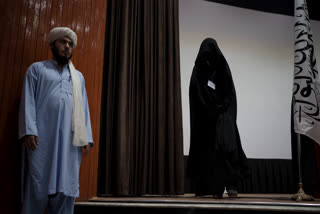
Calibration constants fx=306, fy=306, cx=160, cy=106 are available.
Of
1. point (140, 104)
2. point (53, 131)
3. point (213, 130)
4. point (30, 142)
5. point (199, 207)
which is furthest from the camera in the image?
point (140, 104)

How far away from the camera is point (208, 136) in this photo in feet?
9.91

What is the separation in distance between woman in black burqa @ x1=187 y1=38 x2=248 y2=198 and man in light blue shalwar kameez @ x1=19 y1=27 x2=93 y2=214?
1.24 metres

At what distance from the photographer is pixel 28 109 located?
1.93 metres

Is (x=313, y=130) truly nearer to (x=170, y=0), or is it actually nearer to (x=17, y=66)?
(x=17, y=66)

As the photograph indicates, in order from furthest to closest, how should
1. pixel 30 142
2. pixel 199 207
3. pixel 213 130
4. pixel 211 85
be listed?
pixel 211 85
pixel 213 130
pixel 199 207
pixel 30 142

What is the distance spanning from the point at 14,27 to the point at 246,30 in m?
4.42

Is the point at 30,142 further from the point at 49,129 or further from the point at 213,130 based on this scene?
the point at 213,130

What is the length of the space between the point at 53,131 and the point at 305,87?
7.87ft

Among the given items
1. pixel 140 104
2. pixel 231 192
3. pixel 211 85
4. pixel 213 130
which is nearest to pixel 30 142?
pixel 213 130

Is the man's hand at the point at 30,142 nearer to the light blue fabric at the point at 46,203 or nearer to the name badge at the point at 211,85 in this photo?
the light blue fabric at the point at 46,203

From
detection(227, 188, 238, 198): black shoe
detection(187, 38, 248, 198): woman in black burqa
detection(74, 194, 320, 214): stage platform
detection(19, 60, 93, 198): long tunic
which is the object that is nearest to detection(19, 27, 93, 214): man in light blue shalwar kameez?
detection(19, 60, 93, 198): long tunic

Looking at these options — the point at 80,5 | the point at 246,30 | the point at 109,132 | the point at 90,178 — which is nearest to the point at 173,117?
the point at 109,132

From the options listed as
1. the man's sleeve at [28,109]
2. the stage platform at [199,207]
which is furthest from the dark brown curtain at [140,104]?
the man's sleeve at [28,109]

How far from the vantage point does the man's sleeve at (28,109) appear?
1.88m
